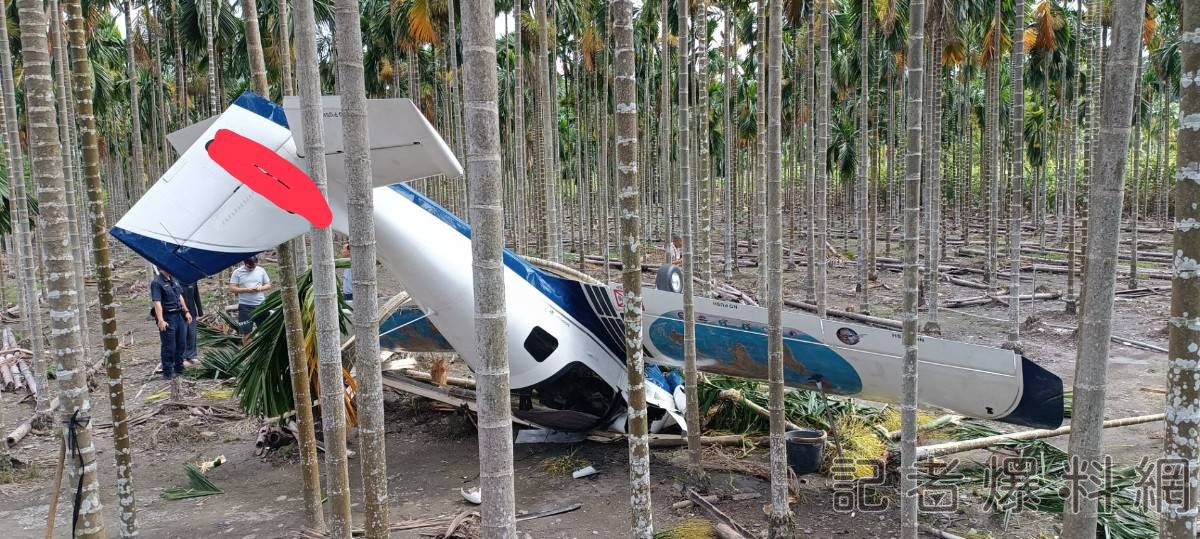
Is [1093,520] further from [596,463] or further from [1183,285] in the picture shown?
[596,463]

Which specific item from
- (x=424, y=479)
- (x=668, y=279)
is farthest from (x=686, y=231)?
(x=424, y=479)

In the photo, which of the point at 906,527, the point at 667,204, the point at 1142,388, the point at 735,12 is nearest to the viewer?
the point at 906,527

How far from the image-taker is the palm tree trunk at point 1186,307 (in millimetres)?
2756

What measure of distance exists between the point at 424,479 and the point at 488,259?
255 inches

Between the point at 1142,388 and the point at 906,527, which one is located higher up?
the point at 906,527

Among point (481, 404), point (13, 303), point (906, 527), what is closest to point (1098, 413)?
point (906, 527)

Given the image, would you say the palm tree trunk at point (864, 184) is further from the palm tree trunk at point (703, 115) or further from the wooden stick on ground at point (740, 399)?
the wooden stick on ground at point (740, 399)

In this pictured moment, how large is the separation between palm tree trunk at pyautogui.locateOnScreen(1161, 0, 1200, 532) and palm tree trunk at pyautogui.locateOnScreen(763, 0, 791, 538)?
311cm

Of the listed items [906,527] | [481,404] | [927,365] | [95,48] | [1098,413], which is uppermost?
[95,48]

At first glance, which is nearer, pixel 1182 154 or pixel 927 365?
pixel 1182 154

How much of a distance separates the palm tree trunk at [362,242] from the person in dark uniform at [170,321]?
923 centimetres

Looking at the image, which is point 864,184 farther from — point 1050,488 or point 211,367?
point 211,367

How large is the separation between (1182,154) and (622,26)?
118 inches

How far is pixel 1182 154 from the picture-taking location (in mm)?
2830
